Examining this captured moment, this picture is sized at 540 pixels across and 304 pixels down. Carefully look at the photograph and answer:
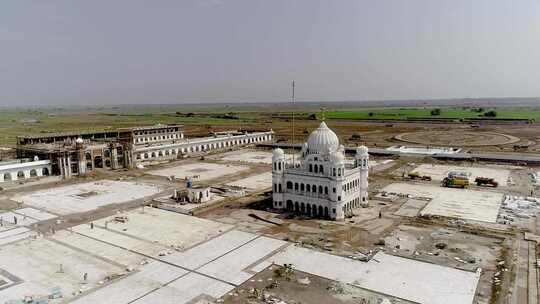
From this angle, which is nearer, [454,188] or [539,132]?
[454,188]

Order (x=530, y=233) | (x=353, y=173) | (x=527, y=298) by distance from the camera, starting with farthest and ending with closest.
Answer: (x=353, y=173)
(x=530, y=233)
(x=527, y=298)

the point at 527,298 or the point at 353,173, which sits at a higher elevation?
the point at 353,173

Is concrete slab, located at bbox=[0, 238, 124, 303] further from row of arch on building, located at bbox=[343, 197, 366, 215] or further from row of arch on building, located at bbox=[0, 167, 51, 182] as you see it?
row of arch on building, located at bbox=[0, 167, 51, 182]

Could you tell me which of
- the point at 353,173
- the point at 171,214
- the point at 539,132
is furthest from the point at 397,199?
the point at 539,132

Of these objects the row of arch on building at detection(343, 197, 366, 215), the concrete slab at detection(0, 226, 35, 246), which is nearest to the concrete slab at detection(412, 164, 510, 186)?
the row of arch on building at detection(343, 197, 366, 215)

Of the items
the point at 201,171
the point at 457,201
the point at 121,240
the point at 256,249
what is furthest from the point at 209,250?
the point at 201,171

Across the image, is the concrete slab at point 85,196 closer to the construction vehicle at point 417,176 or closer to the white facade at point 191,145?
the white facade at point 191,145

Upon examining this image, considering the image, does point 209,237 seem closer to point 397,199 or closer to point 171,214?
point 171,214
